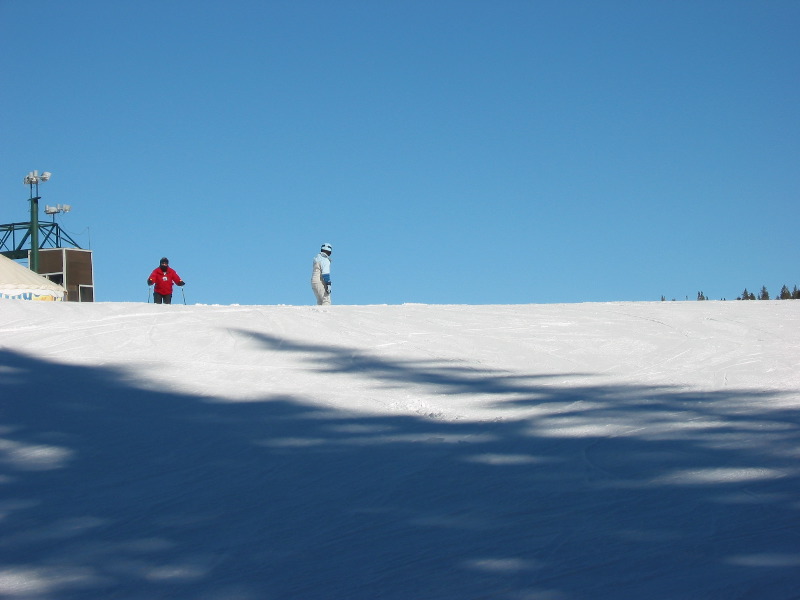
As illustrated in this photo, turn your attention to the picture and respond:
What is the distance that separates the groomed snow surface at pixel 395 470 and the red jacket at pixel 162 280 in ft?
28.8

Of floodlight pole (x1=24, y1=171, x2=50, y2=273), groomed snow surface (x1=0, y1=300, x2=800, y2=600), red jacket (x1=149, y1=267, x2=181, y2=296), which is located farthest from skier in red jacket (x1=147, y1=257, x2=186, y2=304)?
floodlight pole (x1=24, y1=171, x2=50, y2=273)

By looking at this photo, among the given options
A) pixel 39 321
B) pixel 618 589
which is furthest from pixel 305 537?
pixel 39 321

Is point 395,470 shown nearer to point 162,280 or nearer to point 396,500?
point 396,500

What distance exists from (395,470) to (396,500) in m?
0.37

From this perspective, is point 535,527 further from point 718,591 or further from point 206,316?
point 206,316

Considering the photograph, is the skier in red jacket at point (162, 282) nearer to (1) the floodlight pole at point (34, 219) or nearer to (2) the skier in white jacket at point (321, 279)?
(2) the skier in white jacket at point (321, 279)

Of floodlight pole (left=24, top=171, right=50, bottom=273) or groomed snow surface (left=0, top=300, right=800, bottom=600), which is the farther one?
floodlight pole (left=24, top=171, right=50, bottom=273)

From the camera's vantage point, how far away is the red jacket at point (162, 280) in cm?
1590

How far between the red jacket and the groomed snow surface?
879 centimetres

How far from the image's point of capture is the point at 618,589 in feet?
8.27

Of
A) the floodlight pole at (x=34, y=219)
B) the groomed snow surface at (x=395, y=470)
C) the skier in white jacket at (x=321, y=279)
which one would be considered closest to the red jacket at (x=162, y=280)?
the skier in white jacket at (x=321, y=279)

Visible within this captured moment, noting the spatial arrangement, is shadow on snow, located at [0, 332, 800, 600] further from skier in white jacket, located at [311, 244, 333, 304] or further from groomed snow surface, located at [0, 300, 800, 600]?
skier in white jacket, located at [311, 244, 333, 304]

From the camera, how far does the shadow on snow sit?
2.67 meters

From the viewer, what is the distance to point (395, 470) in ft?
12.3
